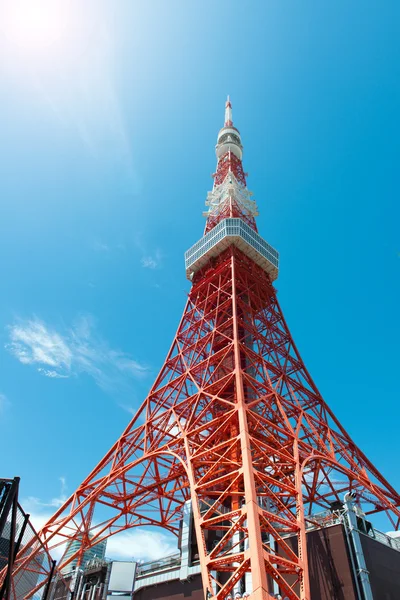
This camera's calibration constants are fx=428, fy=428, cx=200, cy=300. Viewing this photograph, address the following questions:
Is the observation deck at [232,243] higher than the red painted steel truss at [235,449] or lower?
higher

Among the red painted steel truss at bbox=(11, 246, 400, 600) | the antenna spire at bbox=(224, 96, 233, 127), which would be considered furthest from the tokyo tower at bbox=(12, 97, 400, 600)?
the antenna spire at bbox=(224, 96, 233, 127)

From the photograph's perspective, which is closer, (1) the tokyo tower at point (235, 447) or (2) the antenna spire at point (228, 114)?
(1) the tokyo tower at point (235, 447)

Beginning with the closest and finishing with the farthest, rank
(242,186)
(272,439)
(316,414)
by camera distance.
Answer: (272,439)
(316,414)
(242,186)

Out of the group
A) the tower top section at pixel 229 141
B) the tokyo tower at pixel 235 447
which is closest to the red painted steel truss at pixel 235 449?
the tokyo tower at pixel 235 447

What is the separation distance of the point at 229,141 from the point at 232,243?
18.6 m

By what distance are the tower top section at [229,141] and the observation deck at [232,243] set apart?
49.8 ft

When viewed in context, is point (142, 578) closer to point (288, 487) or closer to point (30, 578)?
point (30, 578)

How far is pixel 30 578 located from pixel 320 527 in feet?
51.1

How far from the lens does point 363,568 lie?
54.7 ft

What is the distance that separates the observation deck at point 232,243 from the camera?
35688 millimetres

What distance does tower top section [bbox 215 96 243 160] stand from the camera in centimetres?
4822

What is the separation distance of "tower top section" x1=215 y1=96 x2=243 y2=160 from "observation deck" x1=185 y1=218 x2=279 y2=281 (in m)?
15.2

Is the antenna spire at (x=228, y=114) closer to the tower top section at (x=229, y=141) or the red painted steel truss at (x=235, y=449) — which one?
the tower top section at (x=229, y=141)

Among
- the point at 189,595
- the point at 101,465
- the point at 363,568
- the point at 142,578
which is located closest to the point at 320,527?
the point at 363,568
